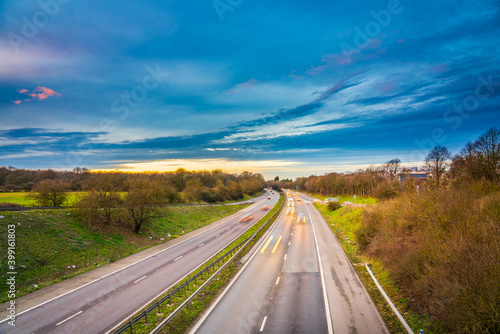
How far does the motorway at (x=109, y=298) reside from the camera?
12.4m

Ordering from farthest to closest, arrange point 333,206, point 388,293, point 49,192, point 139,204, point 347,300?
point 333,206 → point 49,192 → point 139,204 → point 388,293 → point 347,300

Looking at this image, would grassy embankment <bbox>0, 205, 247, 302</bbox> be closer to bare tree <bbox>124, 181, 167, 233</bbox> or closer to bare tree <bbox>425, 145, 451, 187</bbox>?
bare tree <bbox>124, 181, 167, 233</bbox>

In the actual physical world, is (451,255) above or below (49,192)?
below

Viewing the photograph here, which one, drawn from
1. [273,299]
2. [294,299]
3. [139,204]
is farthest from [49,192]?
[294,299]

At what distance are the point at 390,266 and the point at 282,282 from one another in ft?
24.9

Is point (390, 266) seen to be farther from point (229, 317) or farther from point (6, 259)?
point (6, 259)

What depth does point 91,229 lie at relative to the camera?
97.8 ft

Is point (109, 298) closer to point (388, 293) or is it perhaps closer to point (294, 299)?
point (294, 299)

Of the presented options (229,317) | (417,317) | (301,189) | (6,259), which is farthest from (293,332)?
(301,189)

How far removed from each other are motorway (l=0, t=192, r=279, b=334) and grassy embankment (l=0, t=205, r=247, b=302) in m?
A: 3.52

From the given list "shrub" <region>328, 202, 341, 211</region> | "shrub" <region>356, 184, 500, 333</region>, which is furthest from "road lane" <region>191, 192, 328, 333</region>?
"shrub" <region>328, 202, 341, 211</region>

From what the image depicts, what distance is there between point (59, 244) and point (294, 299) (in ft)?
76.9

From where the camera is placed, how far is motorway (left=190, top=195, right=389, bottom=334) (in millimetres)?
12062

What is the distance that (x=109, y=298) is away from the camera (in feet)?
51.4
